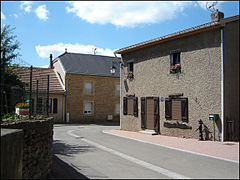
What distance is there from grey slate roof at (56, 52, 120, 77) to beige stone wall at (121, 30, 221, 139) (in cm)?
1098

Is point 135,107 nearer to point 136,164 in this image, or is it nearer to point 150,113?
point 150,113

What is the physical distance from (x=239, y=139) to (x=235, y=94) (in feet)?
7.19

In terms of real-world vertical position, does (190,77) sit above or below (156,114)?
above

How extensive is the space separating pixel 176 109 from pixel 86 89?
1533cm

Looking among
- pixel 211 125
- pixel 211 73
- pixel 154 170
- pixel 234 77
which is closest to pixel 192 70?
pixel 211 73

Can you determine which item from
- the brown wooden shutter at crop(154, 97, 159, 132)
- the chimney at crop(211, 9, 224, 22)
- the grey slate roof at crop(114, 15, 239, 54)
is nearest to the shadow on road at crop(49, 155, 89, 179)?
the brown wooden shutter at crop(154, 97, 159, 132)

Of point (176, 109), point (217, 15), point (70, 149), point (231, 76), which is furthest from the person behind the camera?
point (176, 109)

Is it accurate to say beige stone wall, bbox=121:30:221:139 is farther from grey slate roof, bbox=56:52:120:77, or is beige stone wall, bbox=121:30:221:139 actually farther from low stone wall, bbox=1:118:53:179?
grey slate roof, bbox=56:52:120:77

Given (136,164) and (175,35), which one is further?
(175,35)

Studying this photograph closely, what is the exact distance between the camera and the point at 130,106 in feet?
59.1

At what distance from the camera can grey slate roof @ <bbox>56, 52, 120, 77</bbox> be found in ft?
92.0

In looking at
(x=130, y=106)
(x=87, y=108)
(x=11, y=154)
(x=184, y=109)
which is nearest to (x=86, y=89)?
(x=87, y=108)

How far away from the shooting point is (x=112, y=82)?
2941cm

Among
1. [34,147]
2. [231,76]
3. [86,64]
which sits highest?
[86,64]
